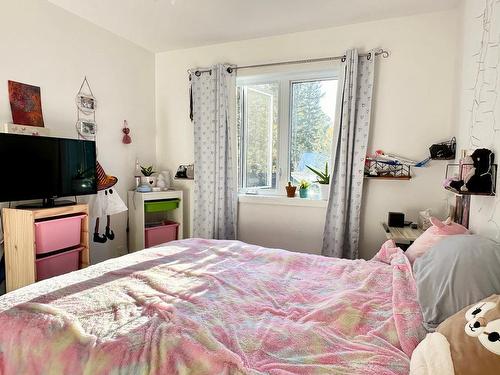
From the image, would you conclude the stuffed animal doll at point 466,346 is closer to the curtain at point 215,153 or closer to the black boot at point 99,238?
the curtain at point 215,153

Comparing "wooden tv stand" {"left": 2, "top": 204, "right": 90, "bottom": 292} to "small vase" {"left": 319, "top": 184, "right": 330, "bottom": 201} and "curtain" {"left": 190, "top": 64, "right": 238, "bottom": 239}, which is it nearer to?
"curtain" {"left": 190, "top": 64, "right": 238, "bottom": 239}

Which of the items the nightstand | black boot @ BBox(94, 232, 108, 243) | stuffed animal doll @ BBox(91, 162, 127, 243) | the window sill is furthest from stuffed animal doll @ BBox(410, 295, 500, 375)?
black boot @ BBox(94, 232, 108, 243)

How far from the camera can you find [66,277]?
1584mm

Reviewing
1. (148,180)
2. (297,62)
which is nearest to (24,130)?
(148,180)

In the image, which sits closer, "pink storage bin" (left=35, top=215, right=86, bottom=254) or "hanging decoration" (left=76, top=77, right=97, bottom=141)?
"pink storage bin" (left=35, top=215, right=86, bottom=254)

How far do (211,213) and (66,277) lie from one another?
6.27 ft

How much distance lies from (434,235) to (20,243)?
8.85ft

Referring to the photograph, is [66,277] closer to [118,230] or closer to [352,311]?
[352,311]

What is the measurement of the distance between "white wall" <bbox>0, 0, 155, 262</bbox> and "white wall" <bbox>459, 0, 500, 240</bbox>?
2.92m

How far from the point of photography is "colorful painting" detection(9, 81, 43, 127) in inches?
93.4

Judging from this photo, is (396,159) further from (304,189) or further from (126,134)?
(126,134)

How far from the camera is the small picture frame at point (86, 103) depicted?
114 inches

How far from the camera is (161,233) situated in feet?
11.4

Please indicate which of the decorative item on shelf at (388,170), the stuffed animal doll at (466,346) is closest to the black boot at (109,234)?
the decorative item on shelf at (388,170)
